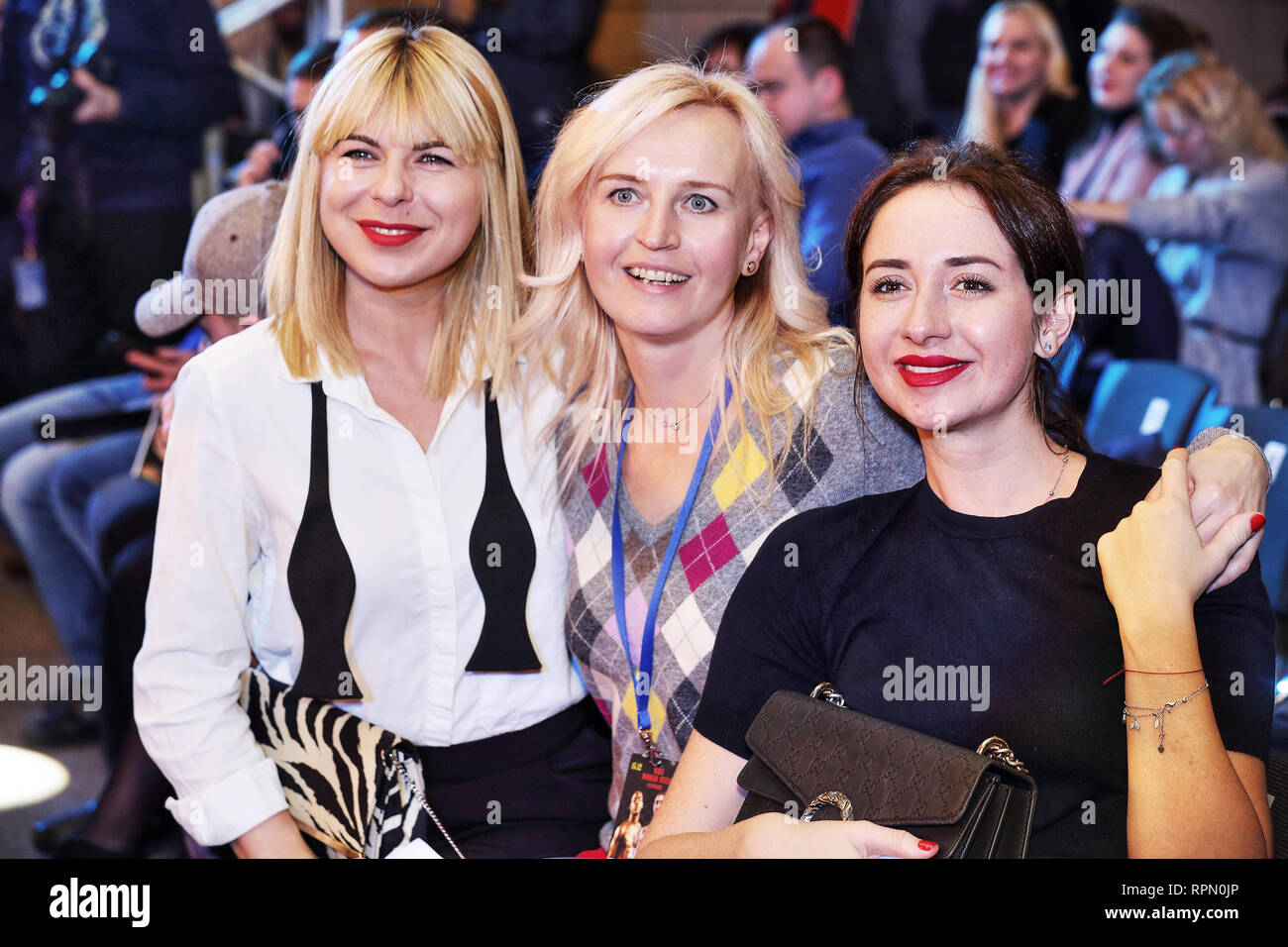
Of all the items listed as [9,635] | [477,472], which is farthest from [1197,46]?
[9,635]

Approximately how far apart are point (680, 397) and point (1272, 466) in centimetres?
143

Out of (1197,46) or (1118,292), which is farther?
(1197,46)

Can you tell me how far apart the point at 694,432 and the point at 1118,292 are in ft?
6.53

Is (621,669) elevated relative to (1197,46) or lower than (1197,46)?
lower

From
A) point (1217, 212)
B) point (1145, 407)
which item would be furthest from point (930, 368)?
point (1217, 212)

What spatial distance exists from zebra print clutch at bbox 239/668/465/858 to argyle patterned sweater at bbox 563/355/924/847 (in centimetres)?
36

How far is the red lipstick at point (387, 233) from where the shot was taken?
1.94 m

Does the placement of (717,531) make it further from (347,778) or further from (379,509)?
(347,778)

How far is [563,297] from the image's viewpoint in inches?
82.5

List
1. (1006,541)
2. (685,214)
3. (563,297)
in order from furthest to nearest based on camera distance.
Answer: (563,297), (685,214), (1006,541)

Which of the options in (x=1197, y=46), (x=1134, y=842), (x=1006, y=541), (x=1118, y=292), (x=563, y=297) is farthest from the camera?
(x=1197, y=46)

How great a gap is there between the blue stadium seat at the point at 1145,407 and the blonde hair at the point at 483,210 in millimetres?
1500

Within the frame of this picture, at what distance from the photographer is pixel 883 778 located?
147cm

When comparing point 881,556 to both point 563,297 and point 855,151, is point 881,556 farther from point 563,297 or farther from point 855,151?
point 855,151
